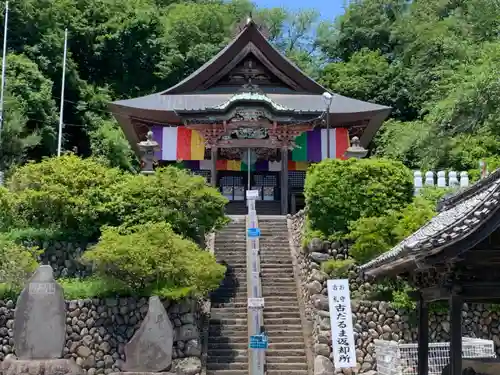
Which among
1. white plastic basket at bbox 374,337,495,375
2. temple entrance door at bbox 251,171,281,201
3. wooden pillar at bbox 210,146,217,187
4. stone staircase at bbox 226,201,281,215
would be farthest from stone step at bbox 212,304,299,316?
temple entrance door at bbox 251,171,281,201

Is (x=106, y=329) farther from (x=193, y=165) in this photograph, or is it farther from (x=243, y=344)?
(x=193, y=165)

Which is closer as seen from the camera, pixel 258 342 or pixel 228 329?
pixel 258 342

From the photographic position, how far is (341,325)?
14453 mm

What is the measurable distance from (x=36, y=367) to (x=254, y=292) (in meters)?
5.59

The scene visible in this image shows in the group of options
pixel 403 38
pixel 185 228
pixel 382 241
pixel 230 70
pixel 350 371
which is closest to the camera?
pixel 350 371

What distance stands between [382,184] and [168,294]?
6.36 metres

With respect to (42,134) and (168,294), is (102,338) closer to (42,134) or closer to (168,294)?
(168,294)

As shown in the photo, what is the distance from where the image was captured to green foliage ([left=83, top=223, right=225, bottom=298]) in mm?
14969

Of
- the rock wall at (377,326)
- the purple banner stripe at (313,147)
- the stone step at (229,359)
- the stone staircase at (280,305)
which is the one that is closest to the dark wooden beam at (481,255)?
the rock wall at (377,326)

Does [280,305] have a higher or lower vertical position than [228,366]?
higher

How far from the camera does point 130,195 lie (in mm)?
18234

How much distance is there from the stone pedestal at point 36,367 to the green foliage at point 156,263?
2.35 m

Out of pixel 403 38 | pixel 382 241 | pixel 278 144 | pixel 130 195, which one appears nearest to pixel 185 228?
pixel 130 195

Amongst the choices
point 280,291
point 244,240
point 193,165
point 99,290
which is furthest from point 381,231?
point 193,165
